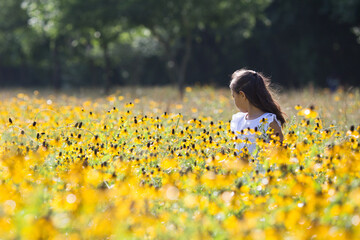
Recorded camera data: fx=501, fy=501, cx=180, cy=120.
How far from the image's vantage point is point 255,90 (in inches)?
205

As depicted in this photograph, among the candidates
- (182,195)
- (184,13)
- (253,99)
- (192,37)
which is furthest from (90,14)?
(182,195)

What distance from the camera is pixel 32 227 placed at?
6.95 feet

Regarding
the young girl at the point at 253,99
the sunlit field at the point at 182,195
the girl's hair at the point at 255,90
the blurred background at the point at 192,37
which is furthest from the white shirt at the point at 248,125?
the blurred background at the point at 192,37

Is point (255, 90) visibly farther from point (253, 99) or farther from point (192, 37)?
point (192, 37)

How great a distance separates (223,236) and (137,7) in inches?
737

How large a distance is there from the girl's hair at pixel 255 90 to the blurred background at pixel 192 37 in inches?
270

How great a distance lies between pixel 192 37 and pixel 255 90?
21.4 metres

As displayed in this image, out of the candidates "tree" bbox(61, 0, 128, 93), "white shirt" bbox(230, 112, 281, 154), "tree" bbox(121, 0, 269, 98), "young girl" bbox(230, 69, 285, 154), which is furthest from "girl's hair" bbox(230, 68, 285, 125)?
"tree" bbox(61, 0, 128, 93)

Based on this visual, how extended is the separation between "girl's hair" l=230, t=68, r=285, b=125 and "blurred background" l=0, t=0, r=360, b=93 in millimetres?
6867

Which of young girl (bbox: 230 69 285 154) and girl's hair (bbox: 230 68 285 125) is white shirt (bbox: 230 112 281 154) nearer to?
young girl (bbox: 230 69 285 154)

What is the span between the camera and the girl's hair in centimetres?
520

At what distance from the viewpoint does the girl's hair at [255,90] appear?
5.20 meters

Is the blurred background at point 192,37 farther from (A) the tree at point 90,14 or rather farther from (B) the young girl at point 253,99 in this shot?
(B) the young girl at point 253,99

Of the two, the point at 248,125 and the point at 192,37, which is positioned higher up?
the point at 248,125
